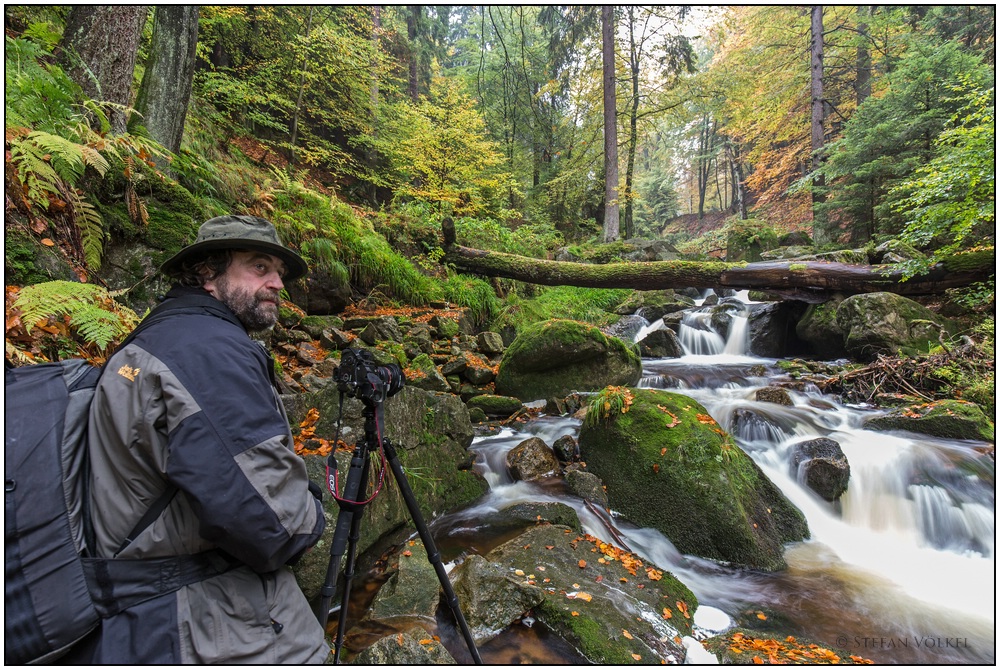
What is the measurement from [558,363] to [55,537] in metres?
7.40

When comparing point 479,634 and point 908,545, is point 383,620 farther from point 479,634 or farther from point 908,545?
point 908,545

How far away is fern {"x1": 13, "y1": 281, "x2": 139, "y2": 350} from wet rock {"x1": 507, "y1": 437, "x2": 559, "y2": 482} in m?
4.40

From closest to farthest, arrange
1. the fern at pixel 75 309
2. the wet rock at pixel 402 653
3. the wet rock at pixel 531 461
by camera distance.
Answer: the wet rock at pixel 402 653 → the fern at pixel 75 309 → the wet rock at pixel 531 461

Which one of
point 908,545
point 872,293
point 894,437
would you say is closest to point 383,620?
point 908,545

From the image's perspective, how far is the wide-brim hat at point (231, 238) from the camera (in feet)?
6.29

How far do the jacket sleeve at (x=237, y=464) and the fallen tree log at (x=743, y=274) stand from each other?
9.66 m

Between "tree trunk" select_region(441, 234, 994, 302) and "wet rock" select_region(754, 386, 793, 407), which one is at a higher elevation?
"tree trunk" select_region(441, 234, 994, 302)

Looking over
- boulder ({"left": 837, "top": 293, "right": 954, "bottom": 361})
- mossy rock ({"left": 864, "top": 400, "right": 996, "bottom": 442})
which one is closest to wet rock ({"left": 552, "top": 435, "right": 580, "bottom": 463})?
mossy rock ({"left": 864, "top": 400, "right": 996, "bottom": 442})

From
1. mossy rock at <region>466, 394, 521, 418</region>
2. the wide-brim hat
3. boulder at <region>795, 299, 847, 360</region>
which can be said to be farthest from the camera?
boulder at <region>795, 299, 847, 360</region>

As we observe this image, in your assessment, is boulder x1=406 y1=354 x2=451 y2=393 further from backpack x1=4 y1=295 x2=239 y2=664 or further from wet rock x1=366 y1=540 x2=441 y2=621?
backpack x1=4 y1=295 x2=239 y2=664

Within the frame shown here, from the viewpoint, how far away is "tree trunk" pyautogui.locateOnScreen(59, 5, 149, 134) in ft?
15.6

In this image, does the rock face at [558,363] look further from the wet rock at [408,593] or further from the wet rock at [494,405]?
the wet rock at [408,593]

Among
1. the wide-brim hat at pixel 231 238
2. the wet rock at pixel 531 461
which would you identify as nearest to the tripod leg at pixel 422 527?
the wide-brim hat at pixel 231 238

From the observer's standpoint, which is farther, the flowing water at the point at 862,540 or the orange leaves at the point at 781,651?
the flowing water at the point at 862,540
